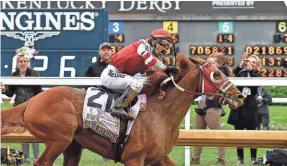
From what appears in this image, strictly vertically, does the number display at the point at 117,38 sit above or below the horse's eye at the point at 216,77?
above

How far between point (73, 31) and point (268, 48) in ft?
20.0

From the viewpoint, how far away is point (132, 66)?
307 inches

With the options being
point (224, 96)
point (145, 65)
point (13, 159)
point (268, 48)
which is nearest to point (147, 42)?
point (145, 65)

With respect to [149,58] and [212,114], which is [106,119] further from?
[212,114]

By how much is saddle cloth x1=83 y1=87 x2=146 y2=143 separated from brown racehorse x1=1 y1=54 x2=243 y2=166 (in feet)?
0.21

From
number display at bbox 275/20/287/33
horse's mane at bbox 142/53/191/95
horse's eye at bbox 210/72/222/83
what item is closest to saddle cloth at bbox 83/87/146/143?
horse's mane at bbox 142/53/191/95

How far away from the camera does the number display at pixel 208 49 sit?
1789 cm

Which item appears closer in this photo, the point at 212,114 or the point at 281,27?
the point at 212,114

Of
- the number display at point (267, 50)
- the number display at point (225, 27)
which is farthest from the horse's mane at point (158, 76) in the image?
the number display at point (225, 27)

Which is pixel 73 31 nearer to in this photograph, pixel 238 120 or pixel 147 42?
pixel 238 120

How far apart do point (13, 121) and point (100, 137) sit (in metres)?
0.88

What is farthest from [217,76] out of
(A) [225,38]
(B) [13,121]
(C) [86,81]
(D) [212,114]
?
(A) [225,38]

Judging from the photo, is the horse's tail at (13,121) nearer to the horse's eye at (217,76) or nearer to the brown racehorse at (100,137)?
the brown racehorse at (100,137)

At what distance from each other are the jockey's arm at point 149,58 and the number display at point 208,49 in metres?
10.3
